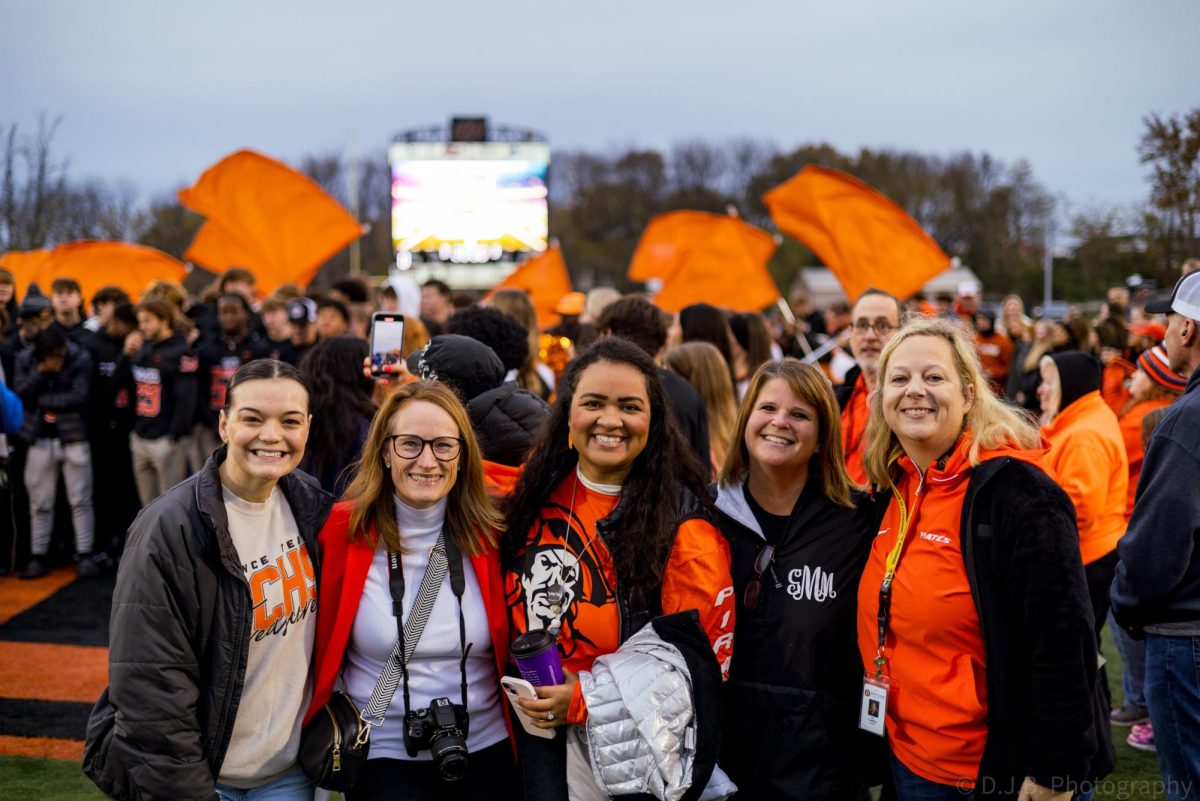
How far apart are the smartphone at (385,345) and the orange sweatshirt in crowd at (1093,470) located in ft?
9.93

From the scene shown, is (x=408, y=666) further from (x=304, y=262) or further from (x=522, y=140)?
(x=522, y=140)

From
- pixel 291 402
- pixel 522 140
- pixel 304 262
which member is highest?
pixel 522 140

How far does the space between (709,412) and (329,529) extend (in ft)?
10.8

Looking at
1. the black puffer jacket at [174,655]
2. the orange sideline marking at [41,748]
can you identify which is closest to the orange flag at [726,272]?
the orange sideline marking at [41,748]

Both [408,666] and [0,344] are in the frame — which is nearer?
[408,666]

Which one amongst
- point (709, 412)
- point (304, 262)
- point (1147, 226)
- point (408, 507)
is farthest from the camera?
point (1147, 226)

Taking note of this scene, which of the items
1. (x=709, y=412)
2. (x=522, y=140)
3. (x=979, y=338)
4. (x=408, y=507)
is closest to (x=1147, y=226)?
(x=979, y=338)

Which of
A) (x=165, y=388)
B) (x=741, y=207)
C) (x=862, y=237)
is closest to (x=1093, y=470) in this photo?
(x=862, y=237)

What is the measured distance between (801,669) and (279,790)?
1.53 m

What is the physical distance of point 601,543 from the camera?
2863 mm

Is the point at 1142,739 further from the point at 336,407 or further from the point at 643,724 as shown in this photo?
the point at 336,407

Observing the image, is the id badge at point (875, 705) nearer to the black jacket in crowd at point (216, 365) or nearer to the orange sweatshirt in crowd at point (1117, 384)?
the orange sweatshirt in crowd at point (1117, 384)

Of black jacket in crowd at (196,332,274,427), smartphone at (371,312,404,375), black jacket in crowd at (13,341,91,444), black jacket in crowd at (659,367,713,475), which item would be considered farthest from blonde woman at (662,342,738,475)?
black jacket in crowd at (13,341,91,444)

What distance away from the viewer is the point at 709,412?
5.91 m
